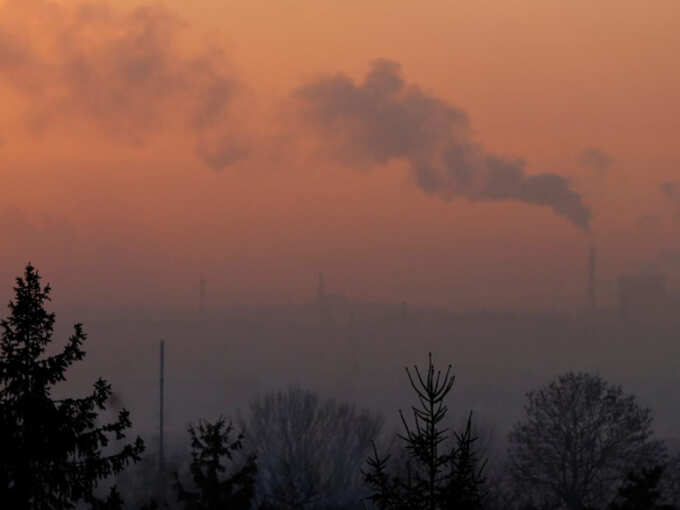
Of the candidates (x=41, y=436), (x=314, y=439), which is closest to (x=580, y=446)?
(x=314, y=439)

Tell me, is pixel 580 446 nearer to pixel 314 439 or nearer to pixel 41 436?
pixel 314 439

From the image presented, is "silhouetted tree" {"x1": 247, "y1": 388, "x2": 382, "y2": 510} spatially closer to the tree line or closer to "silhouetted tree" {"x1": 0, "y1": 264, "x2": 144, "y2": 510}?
the tree line

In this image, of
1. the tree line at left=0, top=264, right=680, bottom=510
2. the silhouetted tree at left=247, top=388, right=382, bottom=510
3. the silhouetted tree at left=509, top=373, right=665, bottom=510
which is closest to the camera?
the tree line at left=0, top=264, right=680, bottom=510

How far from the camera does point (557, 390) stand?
65625 mm

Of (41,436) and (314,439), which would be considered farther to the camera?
(314,439)

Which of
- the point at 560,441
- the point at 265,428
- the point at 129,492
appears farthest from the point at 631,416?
the point at 129,492

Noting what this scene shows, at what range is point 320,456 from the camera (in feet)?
292

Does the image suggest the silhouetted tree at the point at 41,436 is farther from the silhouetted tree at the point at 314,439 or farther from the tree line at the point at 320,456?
the silhouetted tree at the point at 314,439

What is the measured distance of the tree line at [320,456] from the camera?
1958 cm

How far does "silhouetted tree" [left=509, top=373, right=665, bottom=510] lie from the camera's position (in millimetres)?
63781

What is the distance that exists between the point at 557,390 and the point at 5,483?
4851cm

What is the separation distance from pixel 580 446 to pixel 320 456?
2932 cm

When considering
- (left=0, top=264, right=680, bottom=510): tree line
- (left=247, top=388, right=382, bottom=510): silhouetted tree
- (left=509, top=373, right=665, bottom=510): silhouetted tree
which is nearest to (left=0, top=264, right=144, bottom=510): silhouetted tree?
(left=0, top=264, right=680, bottom=510): tree line

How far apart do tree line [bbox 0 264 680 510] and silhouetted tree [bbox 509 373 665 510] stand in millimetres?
78
